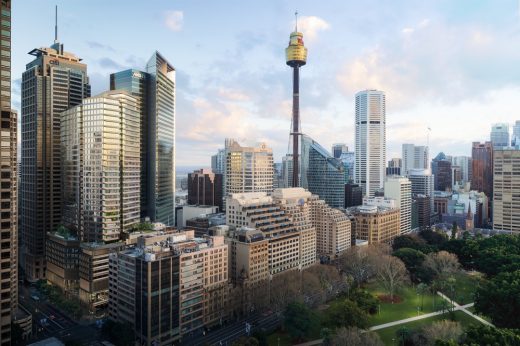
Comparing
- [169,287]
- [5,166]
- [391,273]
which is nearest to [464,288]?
[391,273]

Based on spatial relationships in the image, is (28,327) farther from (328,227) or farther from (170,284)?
(328,227)

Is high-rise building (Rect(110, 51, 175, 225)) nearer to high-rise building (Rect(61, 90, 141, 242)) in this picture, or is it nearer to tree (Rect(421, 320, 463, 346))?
high-rise building (Rect(61, 90, 141, 242))

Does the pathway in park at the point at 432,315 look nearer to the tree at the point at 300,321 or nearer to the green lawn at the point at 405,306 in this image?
the green lawn at the point at 405,306

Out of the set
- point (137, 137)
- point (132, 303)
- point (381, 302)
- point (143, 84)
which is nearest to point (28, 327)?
point (132, 303)

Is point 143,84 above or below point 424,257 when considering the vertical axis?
above

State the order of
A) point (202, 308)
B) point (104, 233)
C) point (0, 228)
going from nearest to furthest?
point (0, 228) < point (202, 308) < point (104, 233)
